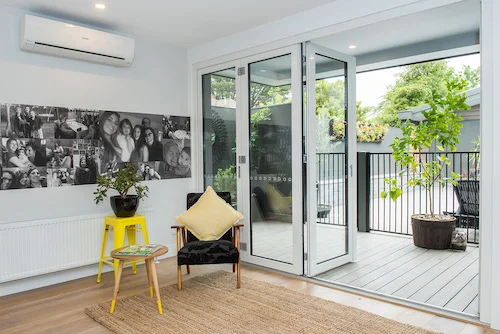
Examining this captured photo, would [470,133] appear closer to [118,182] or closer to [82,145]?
[118,182]

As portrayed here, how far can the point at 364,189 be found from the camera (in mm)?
6316

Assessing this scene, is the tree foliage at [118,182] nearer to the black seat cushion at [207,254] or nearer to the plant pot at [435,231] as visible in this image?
the black seat cushion at [207,254]

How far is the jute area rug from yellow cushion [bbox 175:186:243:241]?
55cm

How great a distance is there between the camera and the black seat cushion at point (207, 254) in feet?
11.6

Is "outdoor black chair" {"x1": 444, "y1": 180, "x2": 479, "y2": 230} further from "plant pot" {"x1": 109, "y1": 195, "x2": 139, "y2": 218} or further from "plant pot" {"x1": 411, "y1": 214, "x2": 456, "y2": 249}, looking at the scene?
"plant pot" {"x1": 109, "y1": 195, "x2": 139, "y2": 218}

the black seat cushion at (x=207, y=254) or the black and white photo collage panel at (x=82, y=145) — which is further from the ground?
the black and white photo collage panel at (x=82, y=145)

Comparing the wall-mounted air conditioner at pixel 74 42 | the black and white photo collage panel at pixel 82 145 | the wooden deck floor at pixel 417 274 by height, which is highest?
the wall-mounted air conditioner at pixel 74 42

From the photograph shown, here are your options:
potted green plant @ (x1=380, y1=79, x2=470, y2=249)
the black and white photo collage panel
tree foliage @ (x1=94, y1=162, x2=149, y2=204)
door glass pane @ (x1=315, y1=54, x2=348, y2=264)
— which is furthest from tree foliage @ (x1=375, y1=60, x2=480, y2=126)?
tree foliage @ (x1=94, y1=162, x2=149, y2=204)

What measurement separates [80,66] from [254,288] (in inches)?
118

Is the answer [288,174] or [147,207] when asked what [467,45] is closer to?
[288,174]

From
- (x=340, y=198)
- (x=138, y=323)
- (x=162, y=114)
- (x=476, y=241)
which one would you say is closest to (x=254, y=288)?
(x=138, y=323)

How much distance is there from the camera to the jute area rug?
2.77 m

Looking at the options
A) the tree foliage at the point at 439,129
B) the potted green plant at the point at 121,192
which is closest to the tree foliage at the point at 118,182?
the potted green plant at the point at 121,192
